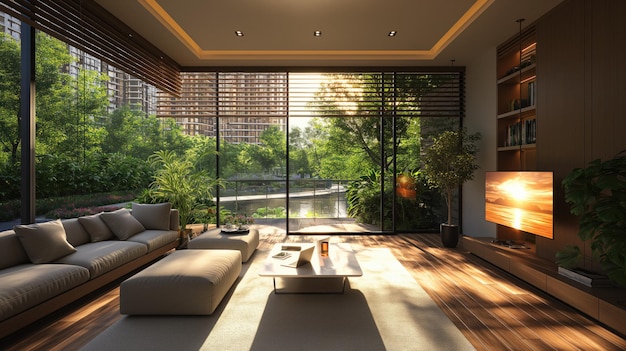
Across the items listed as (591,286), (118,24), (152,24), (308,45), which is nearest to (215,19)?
(152,24)

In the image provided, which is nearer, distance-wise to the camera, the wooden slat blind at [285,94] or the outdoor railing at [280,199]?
the wooden slat blind at [285,94]

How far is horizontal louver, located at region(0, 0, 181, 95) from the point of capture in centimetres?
303

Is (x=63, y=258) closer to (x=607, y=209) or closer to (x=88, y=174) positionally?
(x=88, y=174)

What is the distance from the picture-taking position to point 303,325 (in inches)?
100

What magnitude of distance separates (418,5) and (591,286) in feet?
10.6

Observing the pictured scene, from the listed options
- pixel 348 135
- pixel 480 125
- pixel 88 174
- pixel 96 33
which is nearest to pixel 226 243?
pixel 88 174

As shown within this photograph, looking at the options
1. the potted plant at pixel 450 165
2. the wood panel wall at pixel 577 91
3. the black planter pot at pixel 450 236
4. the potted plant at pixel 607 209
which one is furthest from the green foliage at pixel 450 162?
the potted plant at pixel 607 209

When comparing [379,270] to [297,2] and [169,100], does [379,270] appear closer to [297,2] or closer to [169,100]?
[297,2]

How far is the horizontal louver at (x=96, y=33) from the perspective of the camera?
3.03 metres

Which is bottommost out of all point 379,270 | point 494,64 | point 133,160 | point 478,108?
point 379,270

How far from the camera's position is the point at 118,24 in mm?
4059

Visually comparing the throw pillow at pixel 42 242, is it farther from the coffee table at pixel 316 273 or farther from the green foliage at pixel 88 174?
the coffee table at pixel 316 273

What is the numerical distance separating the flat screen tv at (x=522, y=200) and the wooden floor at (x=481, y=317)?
62cm

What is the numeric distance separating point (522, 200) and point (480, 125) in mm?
1981
